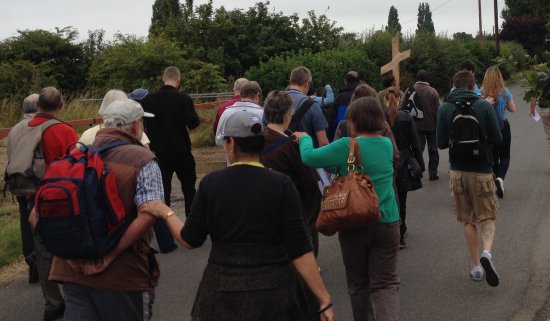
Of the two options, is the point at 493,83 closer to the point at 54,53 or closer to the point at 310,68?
the point at 310,68

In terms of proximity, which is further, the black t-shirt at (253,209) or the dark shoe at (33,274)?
the dark shoe at (33,274)

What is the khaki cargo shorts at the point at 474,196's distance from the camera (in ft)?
21.3

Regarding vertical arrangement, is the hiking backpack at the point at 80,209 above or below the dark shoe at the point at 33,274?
above

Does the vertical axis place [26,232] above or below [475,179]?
below

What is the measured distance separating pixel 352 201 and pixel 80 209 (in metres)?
1.82

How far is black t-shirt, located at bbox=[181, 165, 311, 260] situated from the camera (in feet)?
11.3

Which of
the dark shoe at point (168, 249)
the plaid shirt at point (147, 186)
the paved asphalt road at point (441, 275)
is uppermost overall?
the plaid shirt at point (147, 186)

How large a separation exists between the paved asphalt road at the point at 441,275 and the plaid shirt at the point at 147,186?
254 cm

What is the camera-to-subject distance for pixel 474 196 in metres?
6.54

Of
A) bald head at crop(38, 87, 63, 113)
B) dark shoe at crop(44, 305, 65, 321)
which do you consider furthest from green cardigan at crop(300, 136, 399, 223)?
dark shoe at crop(44, 305, 65, 321)

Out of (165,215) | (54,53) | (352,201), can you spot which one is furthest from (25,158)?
(54,53)

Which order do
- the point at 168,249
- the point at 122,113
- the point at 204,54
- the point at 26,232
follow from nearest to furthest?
1. the point at 122,113
2. the point at 26,232
3. the point at 168,249
4. the point at 204,54

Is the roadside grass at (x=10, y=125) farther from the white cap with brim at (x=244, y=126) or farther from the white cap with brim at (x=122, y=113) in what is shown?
the white cap with brim at (x=244, y=126)

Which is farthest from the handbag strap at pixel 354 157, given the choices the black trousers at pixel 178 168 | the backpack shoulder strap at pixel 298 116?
the black trousers at pixel 178 168
